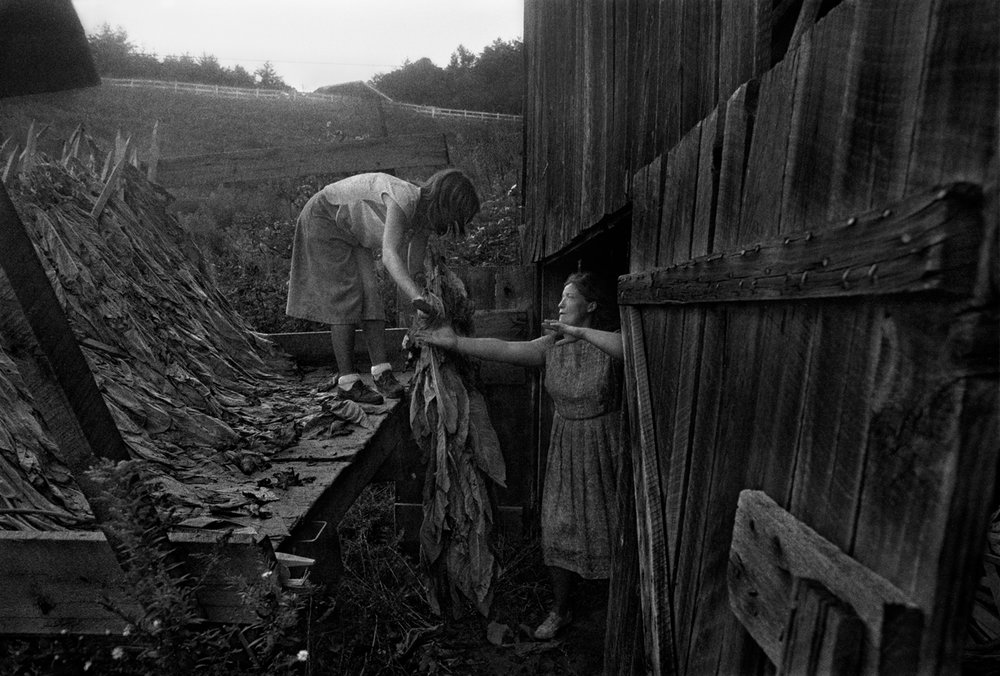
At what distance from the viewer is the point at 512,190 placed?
30.5 ft

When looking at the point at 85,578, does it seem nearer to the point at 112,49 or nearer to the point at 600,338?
the point at 600,338

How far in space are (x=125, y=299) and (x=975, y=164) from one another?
420 centimetres

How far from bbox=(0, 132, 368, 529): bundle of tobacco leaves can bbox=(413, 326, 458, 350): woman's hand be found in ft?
2.28

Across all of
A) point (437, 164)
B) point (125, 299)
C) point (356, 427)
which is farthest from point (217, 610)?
point (437, 164)

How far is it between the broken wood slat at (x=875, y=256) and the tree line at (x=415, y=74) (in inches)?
923

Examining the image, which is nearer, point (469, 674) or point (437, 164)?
point (469, 674)

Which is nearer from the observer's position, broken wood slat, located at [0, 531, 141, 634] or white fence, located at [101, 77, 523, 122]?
broken wood slat, located at [0, 531, 141, 634]

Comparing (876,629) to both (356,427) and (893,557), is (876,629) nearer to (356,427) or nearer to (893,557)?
(893,557)

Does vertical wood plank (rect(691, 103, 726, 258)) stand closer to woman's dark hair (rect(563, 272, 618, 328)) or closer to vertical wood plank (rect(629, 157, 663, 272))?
vertical wood plank (rect(629, 157, 663, 272))

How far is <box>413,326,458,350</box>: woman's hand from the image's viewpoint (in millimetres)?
3264

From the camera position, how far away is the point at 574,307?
311cm

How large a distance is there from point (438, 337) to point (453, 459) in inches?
28.2

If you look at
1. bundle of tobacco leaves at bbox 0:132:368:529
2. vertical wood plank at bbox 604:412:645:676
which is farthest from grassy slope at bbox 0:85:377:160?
vertical wood plank at bbox 604:412:645:676

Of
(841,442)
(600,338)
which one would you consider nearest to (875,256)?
(841,442)
